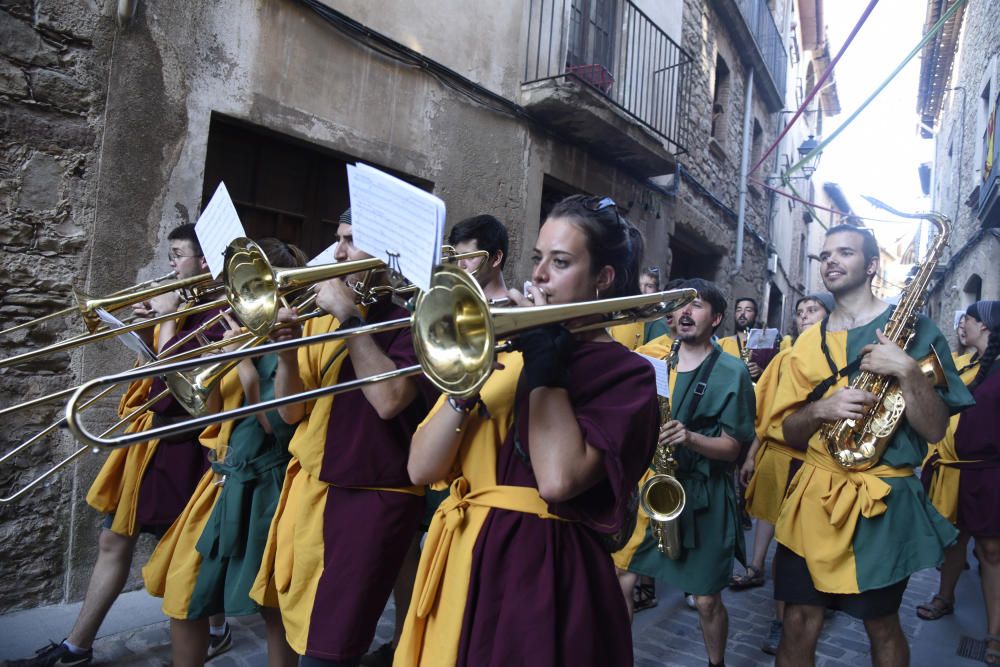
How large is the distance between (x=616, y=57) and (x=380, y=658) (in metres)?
6.98

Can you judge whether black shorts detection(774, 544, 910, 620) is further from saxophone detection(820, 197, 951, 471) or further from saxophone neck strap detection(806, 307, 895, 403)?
saxophone neck strap detection(806, 307, 895, 403)

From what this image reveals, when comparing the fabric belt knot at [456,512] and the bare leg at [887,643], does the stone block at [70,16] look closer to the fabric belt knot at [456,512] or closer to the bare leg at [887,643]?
the fabric belt knot at [456,512]

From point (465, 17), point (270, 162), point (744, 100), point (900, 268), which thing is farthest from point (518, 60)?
point (900, 268)

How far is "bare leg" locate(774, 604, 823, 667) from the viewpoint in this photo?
2.67 m

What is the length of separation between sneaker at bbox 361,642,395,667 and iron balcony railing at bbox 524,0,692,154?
499 centimetres

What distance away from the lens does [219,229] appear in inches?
80.2

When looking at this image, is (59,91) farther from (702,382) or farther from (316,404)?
(702,382)

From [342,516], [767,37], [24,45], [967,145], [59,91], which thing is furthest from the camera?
[767,37]

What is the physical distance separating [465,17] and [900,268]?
56.0 m

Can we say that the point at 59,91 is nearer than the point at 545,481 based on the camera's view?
No

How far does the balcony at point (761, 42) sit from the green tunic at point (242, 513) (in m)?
10.3

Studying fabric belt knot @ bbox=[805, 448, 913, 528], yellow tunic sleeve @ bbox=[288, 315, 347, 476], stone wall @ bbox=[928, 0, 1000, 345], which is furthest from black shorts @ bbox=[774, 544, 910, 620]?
stone wall @ bbox=[928, 0, 1000, 345]

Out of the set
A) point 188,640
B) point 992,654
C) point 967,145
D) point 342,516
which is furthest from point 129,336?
point 967,145

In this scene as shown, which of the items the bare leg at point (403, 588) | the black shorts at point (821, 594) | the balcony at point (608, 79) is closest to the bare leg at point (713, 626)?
the black shorts at point (821, 594)
